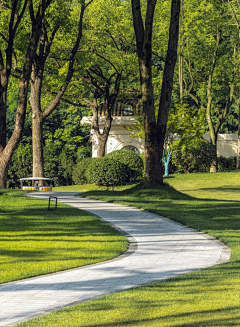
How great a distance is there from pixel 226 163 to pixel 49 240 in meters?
25.9

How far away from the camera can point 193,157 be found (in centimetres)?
3170

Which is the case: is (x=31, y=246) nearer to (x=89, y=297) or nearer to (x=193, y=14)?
(x=89, y=297)

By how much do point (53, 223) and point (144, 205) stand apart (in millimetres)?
4634

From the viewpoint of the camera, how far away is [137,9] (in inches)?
742

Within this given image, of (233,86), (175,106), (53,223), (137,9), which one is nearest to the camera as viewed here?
(53,223)

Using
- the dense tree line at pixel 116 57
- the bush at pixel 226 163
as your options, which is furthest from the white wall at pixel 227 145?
the bush at pixel 226 163

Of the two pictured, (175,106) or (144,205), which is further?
(175,106)

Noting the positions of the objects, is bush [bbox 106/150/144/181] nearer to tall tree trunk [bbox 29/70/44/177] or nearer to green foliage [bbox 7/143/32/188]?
tall tree trunk [bbox 29/70/44/177]

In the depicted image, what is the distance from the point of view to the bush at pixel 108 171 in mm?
26688

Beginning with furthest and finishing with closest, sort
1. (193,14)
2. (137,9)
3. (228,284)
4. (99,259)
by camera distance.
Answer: (193,14)
(137,9)
(99,259)
(228,284)

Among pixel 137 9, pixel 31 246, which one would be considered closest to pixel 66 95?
pixel 137 9

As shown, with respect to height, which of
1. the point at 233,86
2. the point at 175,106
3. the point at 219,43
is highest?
the point at 219,43

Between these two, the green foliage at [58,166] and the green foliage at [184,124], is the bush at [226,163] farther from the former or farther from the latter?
the green foliage at [58,166]

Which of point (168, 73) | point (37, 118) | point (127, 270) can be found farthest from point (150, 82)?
point (127, 270)
